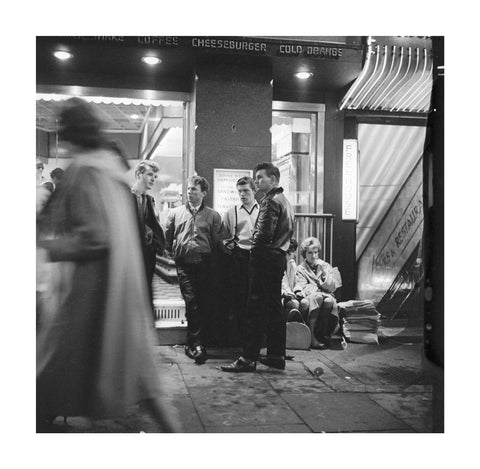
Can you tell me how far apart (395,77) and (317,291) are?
75.9 inches

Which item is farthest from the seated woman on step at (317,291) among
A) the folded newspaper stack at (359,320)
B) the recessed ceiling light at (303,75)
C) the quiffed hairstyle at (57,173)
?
the quiffed hairstyle at (57,173)

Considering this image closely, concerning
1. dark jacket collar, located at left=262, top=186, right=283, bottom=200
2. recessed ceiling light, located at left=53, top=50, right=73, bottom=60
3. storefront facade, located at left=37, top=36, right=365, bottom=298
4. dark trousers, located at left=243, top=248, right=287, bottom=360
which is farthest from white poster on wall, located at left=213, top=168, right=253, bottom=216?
recessed ceiling light, located at left=53, top=50, right=73, bottom=60

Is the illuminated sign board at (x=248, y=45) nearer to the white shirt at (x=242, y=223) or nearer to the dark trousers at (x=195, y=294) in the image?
the white shirt at (x=242, y=223)

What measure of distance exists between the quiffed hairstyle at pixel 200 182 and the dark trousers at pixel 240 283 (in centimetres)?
57

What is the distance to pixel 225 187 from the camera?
430 centimetres

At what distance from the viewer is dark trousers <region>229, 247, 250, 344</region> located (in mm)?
4113

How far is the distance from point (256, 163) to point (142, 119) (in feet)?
3.21

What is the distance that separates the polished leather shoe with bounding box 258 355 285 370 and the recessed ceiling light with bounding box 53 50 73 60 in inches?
109

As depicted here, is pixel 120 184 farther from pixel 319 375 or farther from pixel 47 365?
pixel 319 375

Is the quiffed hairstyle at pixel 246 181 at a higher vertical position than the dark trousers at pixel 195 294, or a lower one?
higher

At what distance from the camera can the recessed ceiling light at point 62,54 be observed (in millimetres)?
3910

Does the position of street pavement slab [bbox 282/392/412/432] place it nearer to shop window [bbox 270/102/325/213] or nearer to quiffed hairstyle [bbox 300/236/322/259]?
quiffed hairstyle [bbox 300/236/322/259]
